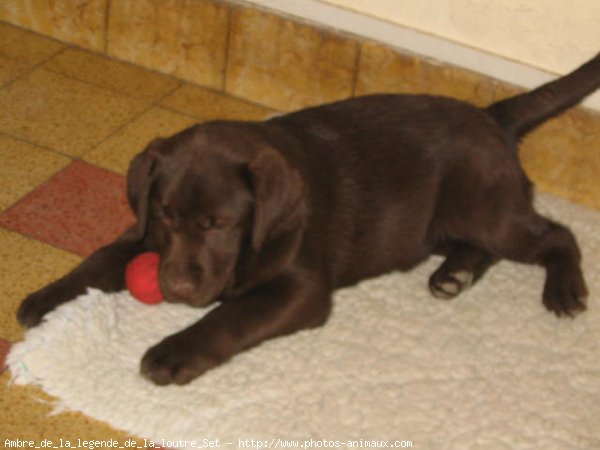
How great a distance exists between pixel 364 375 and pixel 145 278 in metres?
0.61

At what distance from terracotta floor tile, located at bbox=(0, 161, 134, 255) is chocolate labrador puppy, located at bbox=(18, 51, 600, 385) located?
0.96ft

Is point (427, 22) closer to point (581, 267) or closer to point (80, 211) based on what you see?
point (581, 267)

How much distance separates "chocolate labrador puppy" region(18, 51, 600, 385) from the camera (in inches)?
88.3

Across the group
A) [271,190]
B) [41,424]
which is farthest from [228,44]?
[41,424]

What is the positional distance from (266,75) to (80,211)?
100 cm

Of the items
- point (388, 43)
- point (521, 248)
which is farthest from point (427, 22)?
point (521, 248)

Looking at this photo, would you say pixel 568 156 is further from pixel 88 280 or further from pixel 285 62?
pixel 88 280

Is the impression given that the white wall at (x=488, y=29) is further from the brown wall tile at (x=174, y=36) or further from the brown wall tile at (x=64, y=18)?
the brown wall tile at (x=64, y=18)

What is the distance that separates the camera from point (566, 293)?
268cm

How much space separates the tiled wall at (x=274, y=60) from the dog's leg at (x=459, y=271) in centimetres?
63

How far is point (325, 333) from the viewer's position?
2559 millimetres

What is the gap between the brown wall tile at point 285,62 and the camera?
343 cm

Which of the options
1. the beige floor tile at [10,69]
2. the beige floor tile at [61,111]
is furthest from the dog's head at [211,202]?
the beige floor tile at [10,69]

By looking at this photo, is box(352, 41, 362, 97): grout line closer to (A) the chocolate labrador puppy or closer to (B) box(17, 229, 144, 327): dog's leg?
(A) the chocolate labrador puppy
